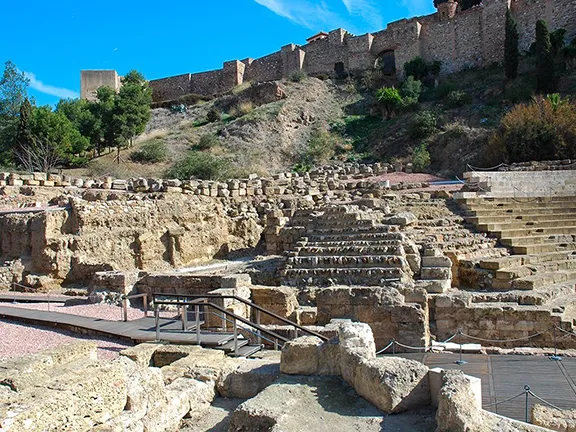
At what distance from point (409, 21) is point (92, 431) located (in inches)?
1728

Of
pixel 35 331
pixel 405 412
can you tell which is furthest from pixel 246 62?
pixel 405 412

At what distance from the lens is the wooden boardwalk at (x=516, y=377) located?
5.61 m

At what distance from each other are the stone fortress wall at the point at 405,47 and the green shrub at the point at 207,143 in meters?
15.4

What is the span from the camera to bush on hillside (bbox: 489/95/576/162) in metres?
21.4

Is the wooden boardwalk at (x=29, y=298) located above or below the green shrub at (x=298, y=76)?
below

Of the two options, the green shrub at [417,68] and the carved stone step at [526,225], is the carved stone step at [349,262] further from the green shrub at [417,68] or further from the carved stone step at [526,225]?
the green shrub at [417,68]

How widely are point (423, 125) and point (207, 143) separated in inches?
555

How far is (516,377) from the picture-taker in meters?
6.52

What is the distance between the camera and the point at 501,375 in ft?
21.7

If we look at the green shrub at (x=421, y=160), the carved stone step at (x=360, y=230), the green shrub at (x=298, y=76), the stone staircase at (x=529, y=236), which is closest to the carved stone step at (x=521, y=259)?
the stone staircase at (x=529, y=236)

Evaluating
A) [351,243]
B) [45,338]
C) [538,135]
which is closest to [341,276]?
[351,243]

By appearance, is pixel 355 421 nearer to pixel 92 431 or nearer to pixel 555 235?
pixel 92 431

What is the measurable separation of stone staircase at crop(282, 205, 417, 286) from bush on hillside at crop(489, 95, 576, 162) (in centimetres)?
1214

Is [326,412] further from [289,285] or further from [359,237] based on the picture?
[359,237]
